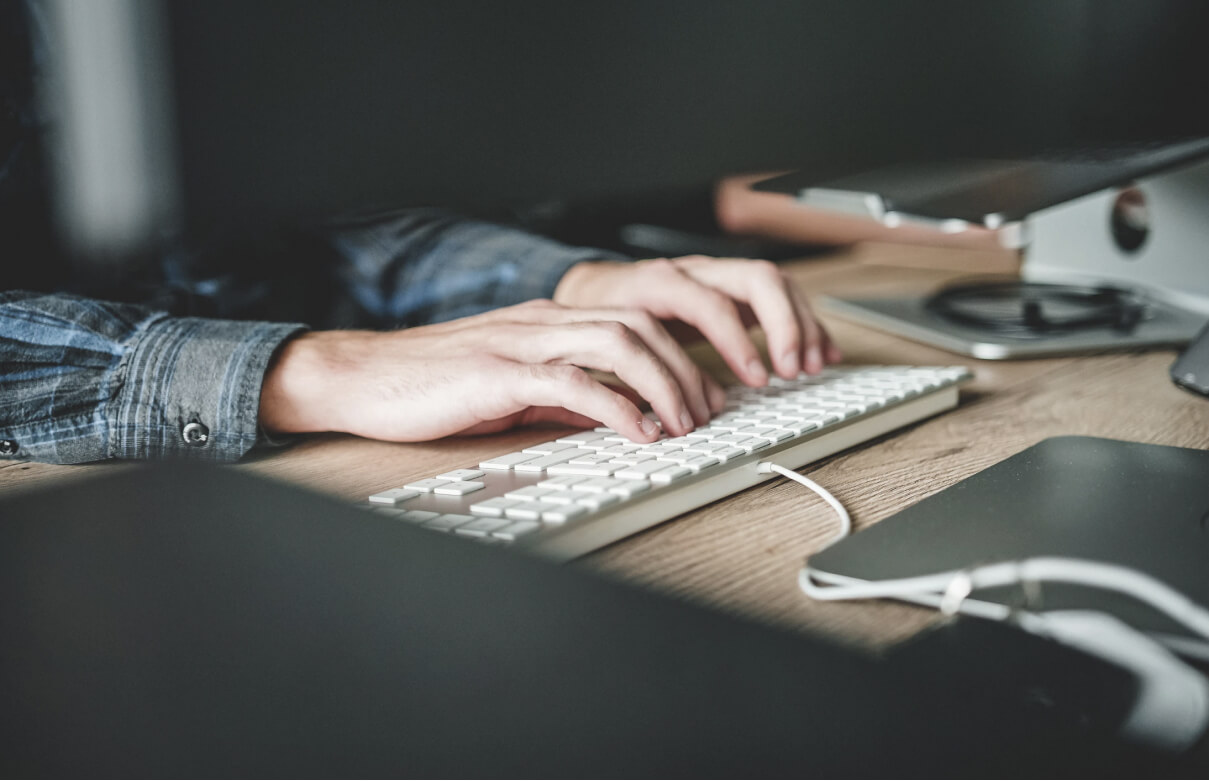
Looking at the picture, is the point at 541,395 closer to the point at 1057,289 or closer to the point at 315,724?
the point at 315,724

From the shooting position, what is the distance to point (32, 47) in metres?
0.24

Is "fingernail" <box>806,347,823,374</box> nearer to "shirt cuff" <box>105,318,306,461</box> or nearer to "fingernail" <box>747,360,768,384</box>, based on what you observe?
"fingernail" <box>747,360,768,384</box>

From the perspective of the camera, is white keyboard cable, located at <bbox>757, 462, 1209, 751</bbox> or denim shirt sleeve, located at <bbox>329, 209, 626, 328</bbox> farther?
denim shirt sleeve, located at <bbox>329, 209, 626, 328</bbox>

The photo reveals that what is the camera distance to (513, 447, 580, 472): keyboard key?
1.55 ft

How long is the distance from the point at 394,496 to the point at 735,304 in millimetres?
391

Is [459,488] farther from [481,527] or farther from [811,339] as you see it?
[811,339]

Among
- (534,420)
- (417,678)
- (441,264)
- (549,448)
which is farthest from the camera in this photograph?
(441,264)

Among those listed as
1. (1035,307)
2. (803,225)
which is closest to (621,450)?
(1035,307)

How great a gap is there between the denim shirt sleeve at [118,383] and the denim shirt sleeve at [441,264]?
1.09 ft

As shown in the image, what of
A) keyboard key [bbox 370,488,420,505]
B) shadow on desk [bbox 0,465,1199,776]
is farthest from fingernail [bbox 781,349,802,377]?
shadow on desk [bbox 0,465,1199,776]

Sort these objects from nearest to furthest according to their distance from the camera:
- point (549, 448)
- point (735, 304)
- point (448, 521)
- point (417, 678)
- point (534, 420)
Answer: point (417, 678) → point (448, 521) → point (549, 448) → point (534, 420) → point (735, 304)

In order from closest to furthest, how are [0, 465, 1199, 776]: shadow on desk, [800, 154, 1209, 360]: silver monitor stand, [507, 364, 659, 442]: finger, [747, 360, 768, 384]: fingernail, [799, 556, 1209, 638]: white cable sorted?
[0, 465, 1199, 776]: shadow on desk
[799, 556, 1209, 638]: white cable
[507, 364, 659, 442]: finger
[747, 360, 768, 384]: fingernail
[800, 154, 1209, 360]: silver monitor stand

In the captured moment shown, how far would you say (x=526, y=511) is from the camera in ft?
1.32

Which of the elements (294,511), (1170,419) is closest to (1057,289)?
(1170,419)
